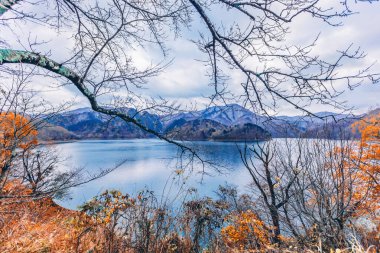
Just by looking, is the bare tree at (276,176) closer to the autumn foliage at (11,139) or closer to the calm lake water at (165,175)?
the calm lake water at (165,175)

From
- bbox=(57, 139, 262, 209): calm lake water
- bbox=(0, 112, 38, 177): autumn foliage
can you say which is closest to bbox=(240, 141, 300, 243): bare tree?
bbox=(57, 139, 262, 209): calm lake water

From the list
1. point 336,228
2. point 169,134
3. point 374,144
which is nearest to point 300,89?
point 169,134

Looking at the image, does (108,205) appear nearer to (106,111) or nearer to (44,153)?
(106,111)

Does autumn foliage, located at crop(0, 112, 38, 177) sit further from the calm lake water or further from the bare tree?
the bare tree

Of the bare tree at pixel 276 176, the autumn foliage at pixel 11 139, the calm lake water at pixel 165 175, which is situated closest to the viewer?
the autumn foliage at pixel 11 139

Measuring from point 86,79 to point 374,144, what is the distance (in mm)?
15889

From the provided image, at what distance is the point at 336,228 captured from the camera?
Result: 3.56m

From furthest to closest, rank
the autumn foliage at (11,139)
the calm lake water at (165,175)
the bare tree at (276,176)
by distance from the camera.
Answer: the bare tree at (276,176) → the calm lake water at (165,175) → the autumn foliage at (11,139)

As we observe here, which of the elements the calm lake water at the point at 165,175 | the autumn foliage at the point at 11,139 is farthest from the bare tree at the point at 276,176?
the autumn foliage at the point at 11,139

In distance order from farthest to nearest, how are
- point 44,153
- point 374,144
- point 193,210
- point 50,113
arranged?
point 44,153
point 374,144
point 193,210
point 50,113

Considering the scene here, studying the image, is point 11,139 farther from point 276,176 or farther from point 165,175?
point 165,175

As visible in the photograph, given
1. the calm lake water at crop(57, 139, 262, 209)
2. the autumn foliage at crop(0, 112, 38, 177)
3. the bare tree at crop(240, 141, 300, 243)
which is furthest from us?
the bare tree at crop(240, 141, 300, 243)

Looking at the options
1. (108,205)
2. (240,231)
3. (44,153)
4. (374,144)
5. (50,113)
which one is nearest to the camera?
(50,113)

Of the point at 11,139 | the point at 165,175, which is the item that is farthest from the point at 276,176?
the point at 165,175
